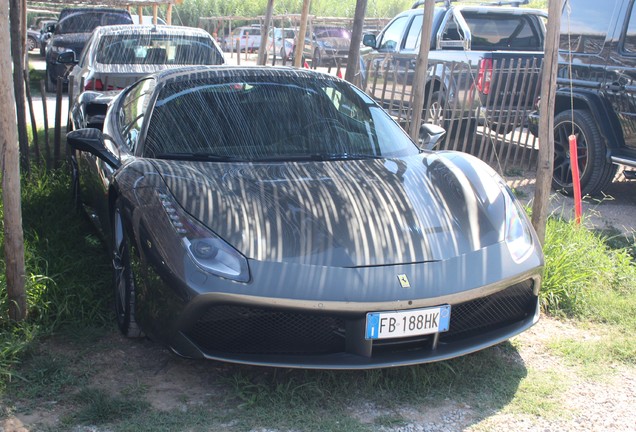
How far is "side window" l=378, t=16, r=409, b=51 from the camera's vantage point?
10.6 metres

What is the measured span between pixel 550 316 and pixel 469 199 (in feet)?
3.56

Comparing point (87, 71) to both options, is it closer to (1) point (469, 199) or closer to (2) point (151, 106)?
(2) point (151, 106)

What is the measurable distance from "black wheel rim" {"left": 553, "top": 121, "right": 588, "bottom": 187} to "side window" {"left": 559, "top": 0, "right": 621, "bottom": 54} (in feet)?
2.36

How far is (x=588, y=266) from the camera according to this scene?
188 inches

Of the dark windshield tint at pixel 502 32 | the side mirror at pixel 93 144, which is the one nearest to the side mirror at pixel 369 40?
the dark windshield tint at pixel 502 32

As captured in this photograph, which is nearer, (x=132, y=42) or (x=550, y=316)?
(x=550, y=316)

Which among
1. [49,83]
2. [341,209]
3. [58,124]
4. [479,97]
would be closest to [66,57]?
[58,124]

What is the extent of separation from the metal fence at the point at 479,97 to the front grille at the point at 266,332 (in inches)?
207

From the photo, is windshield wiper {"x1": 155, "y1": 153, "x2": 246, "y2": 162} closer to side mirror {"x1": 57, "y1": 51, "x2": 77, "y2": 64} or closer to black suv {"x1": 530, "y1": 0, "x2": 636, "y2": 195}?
black suv {"x1": 530, "y1": 0, "x2": 636, "y2": 195}

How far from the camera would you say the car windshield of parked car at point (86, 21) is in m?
15.2

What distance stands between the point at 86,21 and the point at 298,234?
13508 mm

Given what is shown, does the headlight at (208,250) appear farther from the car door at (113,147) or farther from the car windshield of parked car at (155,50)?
the car windshield of parked car at (155,50)

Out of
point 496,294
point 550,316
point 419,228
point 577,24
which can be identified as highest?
point 577,24

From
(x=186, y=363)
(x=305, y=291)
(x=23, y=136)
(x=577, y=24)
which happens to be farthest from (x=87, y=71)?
(x=305, y=291)
